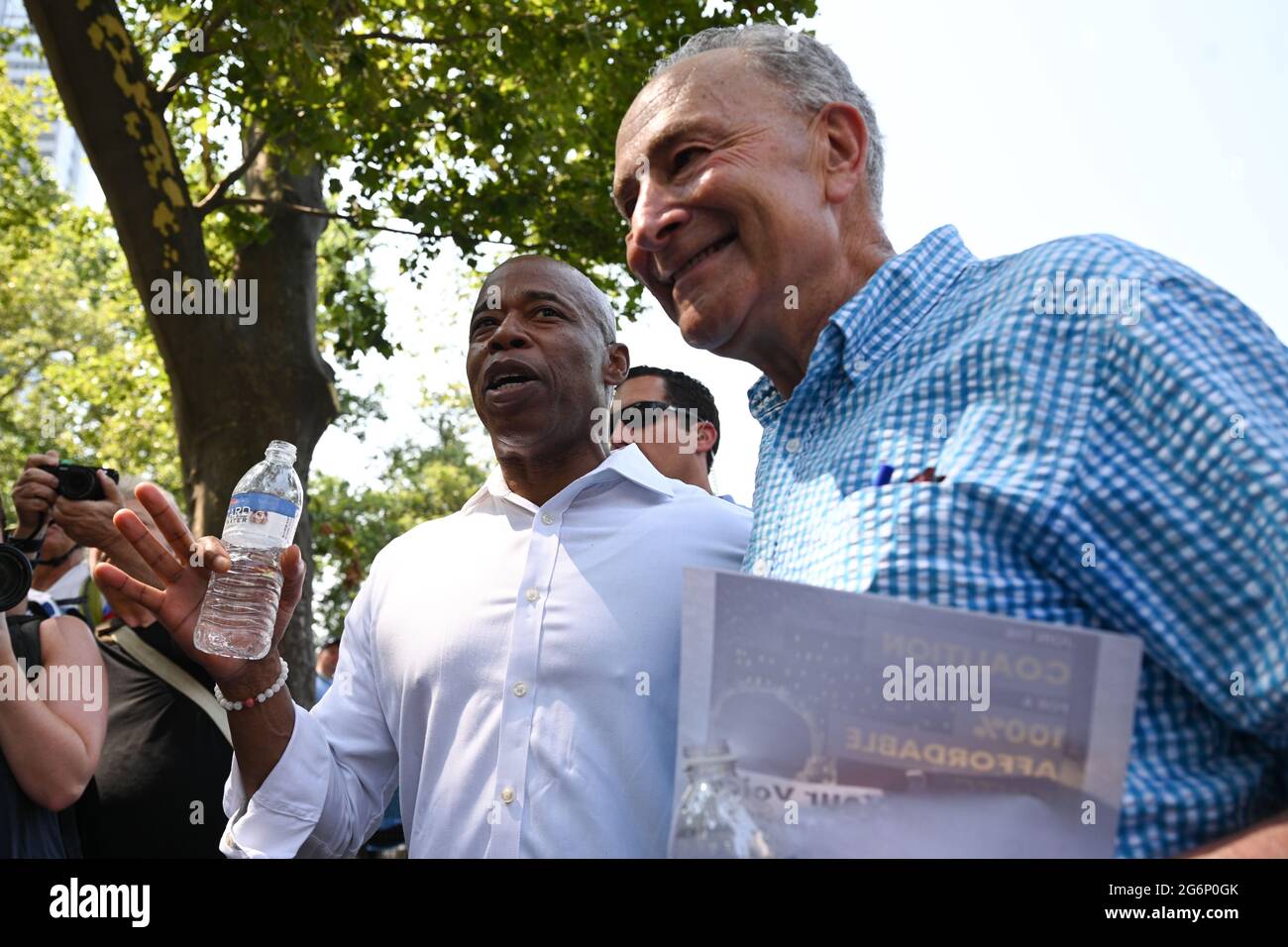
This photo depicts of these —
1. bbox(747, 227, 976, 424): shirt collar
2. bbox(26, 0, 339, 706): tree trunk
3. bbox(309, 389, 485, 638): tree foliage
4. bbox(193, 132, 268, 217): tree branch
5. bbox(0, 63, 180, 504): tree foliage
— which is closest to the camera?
bbox(747, 227, 976, 424): shirt collar

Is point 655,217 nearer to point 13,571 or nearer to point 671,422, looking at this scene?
point 13,571

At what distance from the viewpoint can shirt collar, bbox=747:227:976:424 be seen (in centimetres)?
193

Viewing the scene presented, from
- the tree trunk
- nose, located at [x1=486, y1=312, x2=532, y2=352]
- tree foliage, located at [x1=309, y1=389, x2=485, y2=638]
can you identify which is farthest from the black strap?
tree foliage, located at [x1=309, y1=389, x2=485, y2=638]

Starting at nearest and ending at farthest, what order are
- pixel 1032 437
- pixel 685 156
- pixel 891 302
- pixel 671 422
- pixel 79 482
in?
pixel 1032 437, pixel 891 302, pixel 685 156, pixel 79 482, pixel 671 422

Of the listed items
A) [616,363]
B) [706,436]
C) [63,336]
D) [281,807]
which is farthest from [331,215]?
[63,336]

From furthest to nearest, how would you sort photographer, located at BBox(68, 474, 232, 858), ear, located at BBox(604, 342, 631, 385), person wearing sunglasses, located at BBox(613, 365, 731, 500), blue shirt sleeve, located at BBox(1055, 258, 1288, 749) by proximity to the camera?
person wearing sunglasses, located at BBox(613, 365, 731, 500), photographer, located at BBox(68, 474, 232, 858), ear, located at BBox(604, 342, 631, 385), blue shirt sleeve, located at BBox(1055, 258, 1288, 749)

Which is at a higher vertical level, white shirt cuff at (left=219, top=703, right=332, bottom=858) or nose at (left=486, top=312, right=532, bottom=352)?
nose at (left=486, top=312, right=532, bottom=352)

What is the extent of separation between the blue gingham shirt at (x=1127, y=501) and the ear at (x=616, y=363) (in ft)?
5.67

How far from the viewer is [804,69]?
2162 millimetres

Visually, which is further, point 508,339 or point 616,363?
point 616,363

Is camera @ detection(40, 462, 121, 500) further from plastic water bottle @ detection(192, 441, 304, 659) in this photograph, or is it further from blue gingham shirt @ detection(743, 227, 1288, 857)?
blue gingham shirt @ detection(743, 227, 1288, 857)

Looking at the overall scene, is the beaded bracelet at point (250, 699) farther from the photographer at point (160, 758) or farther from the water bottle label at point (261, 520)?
the photographer at point (160, 758)

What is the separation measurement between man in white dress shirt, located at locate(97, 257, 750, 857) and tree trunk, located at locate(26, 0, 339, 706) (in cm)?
428

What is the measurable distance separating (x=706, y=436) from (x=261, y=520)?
3067mm
